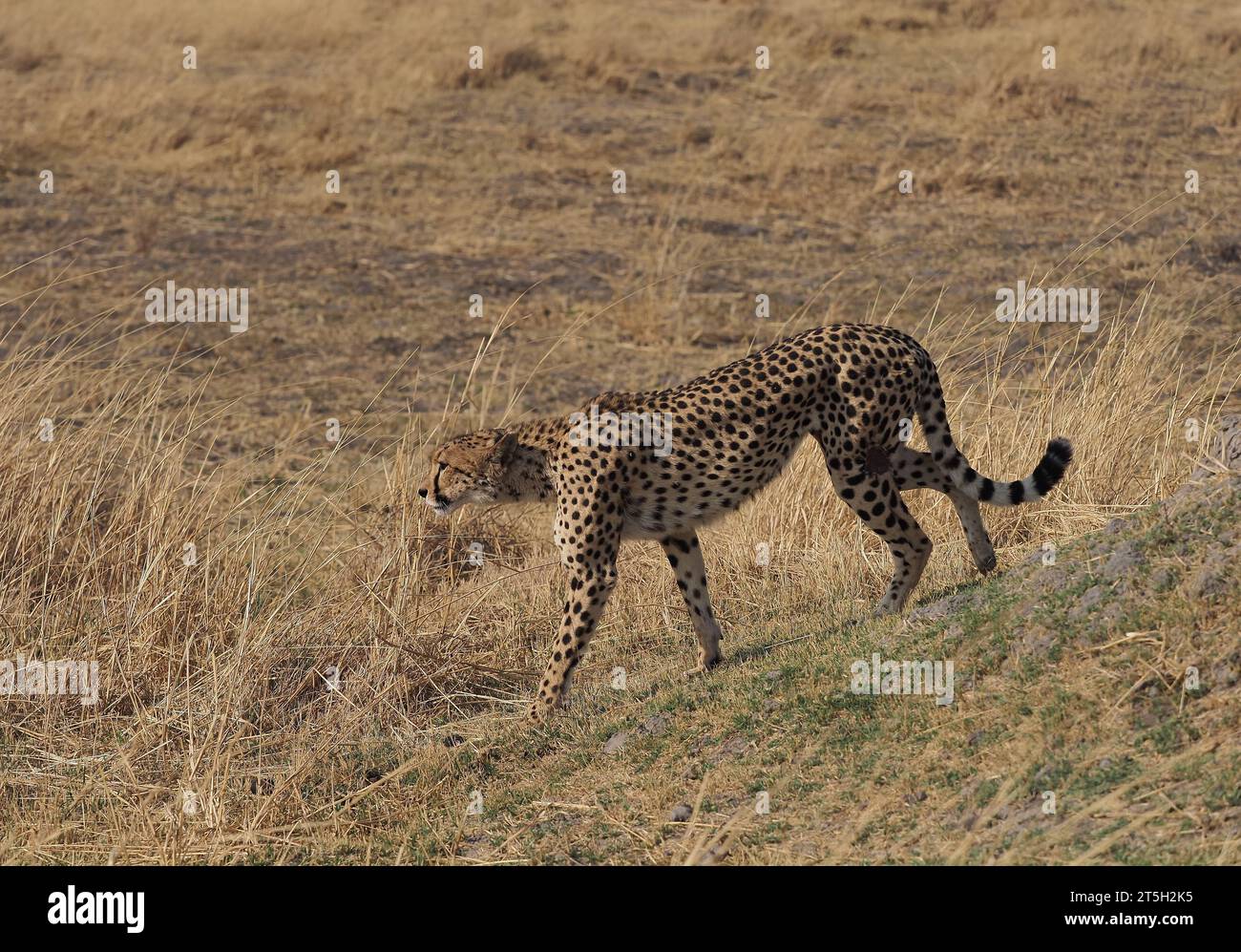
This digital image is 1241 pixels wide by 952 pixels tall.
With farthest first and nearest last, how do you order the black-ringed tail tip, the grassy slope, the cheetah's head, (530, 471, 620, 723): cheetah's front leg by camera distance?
the cheetah's head, the black-ringed tail tip, (530, 471, 620, 723): cheetah's front leg, the grassy slope

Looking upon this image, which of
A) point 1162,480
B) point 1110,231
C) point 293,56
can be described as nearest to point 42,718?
point 1162,480

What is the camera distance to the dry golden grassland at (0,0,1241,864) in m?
4.74

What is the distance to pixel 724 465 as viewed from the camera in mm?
5664

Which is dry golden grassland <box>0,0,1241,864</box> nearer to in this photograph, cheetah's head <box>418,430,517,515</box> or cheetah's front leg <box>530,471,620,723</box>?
cheetah's front leg <box>530,471,620,723</box>

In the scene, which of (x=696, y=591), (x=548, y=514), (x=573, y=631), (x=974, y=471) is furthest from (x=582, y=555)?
(x=548, y=514)

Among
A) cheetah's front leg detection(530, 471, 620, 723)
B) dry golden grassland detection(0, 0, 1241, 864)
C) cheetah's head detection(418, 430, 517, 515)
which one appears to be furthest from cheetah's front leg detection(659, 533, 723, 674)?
cheetah's head detection(418, 430, 517, 515)

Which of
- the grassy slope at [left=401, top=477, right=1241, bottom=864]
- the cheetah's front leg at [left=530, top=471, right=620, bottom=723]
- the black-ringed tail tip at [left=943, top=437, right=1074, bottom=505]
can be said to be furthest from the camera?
the black-ringed tail tip at [left=943, top=437, right=1074, bottom=505]

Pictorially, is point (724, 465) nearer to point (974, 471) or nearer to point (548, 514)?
point (974, 471)

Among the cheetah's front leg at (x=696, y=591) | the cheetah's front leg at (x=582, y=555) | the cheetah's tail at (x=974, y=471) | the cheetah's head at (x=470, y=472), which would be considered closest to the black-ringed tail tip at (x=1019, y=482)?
the cheetah's tail at (x=974, y=471)

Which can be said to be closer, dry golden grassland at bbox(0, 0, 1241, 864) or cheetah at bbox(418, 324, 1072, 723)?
dry golden grassland at bbox(0, 0, 1241, 864)

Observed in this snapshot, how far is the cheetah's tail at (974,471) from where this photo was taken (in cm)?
575

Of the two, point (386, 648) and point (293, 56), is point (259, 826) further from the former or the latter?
point (293, 56)

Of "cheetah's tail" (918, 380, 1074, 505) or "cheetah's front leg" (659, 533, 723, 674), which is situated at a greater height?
"cheetah's tail" (918, 380, 1074, 505)

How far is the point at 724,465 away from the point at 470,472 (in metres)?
0.88
